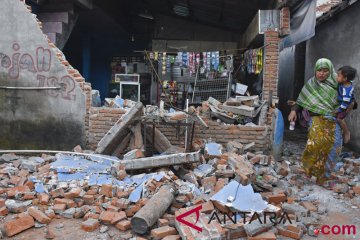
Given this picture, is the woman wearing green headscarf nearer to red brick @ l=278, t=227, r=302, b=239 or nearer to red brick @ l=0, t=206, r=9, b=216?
red brick @ l=278, t=227, r=302, b=239

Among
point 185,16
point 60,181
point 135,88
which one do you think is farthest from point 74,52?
point 60,181

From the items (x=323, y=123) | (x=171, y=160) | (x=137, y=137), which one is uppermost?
(x=323, y=123)

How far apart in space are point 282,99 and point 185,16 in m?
4.90

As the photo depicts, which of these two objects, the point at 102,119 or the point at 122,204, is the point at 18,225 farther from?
the point at 102,119

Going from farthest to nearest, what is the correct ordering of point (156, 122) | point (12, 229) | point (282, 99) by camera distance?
1. point (282, 99)
2. point (156, 122)
3. point (12, 229)

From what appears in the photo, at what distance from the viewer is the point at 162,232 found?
380 centimetres

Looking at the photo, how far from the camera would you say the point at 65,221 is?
14.3 feet

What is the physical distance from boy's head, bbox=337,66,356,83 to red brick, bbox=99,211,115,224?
3.70 metres

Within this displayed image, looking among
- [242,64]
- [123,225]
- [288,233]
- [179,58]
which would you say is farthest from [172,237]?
[179,58]

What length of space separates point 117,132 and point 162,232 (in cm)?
277

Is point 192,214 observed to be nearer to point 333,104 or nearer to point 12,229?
point 12,229

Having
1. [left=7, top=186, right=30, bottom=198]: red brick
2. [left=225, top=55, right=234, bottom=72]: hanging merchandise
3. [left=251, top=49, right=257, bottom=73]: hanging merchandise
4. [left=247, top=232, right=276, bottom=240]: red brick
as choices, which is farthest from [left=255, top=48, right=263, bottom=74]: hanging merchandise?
[left=7, top=186, right=30, bottom=198]: red brick

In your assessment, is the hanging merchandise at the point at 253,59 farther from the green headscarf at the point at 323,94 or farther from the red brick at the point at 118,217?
the red brick at the point at 118,217

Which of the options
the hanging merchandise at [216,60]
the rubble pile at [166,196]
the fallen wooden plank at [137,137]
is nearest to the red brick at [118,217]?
the rubble pile at [166,196]
